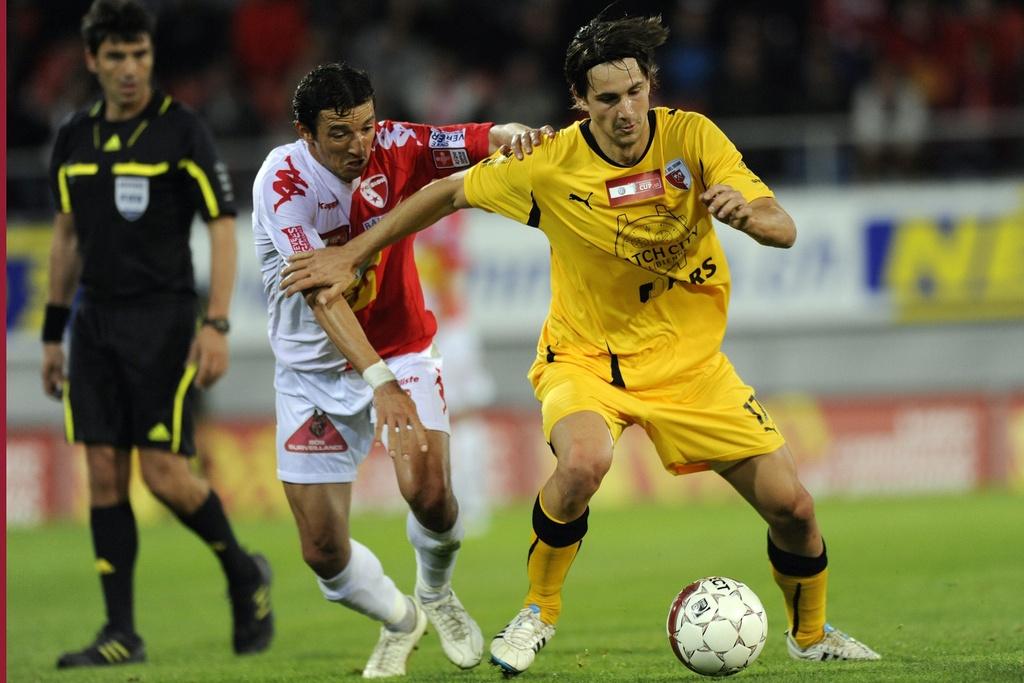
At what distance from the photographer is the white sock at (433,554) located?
6.11 metres

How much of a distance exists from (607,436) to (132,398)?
2.55 metres

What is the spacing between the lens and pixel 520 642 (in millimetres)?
5512

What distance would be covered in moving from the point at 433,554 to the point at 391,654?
0.43 metres

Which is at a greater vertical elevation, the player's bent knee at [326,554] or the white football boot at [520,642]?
the player's bent knee at [326,554]

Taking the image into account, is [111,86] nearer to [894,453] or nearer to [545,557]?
[545,557]

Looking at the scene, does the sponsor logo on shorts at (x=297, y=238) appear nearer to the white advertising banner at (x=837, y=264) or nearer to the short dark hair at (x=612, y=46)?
the short dark hair at (x=612, y=46)

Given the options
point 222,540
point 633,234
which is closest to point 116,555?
point 222,540

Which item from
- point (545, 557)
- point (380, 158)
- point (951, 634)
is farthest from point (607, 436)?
point (951, 634)

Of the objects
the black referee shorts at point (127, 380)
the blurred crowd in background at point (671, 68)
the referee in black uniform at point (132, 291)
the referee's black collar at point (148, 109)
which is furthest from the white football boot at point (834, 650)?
the blurred crowd in background at point (671, 68)

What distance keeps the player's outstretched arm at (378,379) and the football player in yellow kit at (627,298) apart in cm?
8

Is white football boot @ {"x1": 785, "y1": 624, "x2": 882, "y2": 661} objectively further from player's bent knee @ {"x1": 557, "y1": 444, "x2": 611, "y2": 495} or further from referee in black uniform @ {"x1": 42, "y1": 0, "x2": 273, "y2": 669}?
referee in black uniform @ {"x1": 42, "y1": 0, "x2": 273, "y2": 669}

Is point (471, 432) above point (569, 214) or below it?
below

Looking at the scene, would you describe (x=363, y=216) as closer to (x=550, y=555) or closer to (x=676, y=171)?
(x=676, y=171)

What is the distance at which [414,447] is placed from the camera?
17.7 ft
